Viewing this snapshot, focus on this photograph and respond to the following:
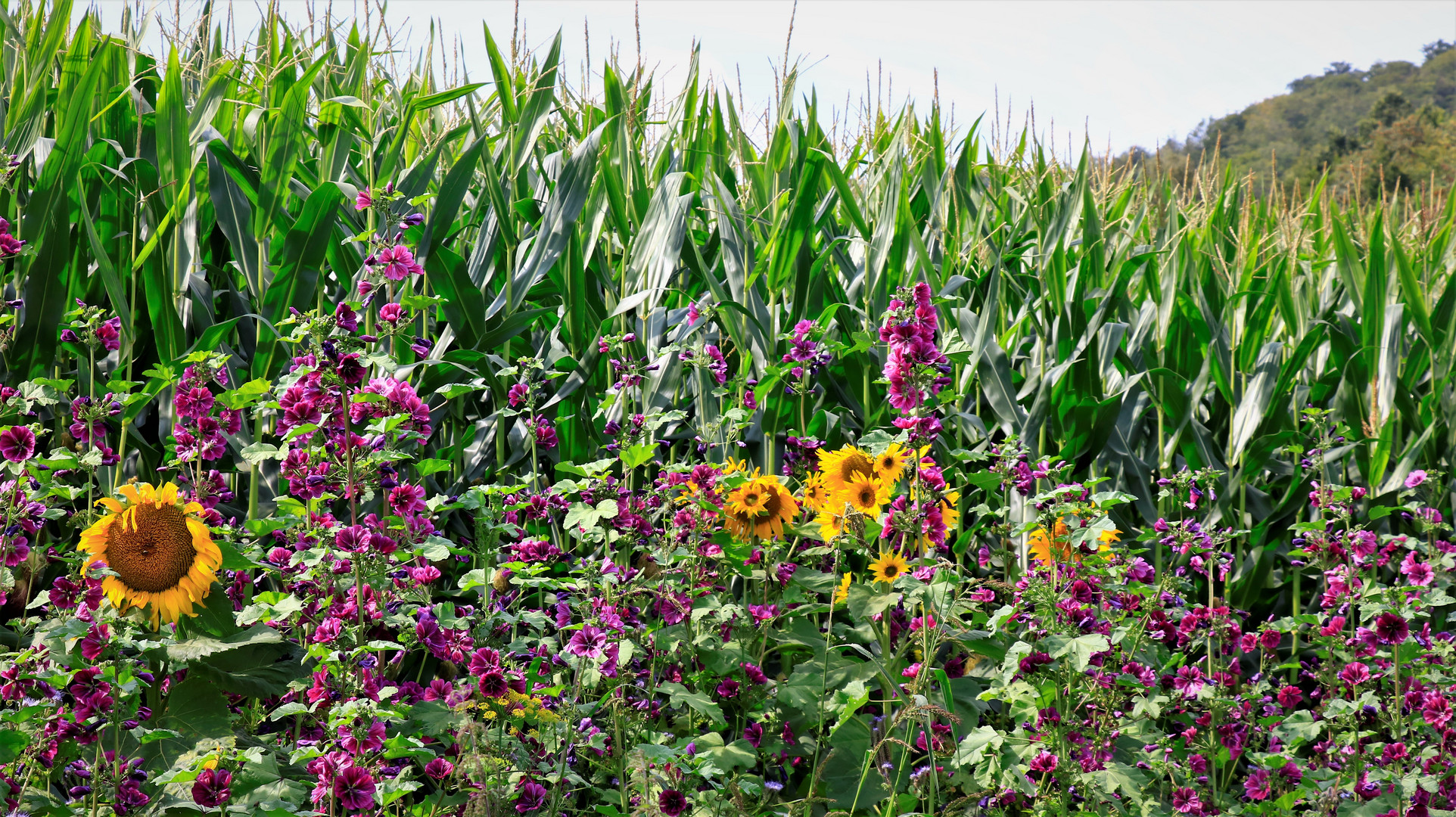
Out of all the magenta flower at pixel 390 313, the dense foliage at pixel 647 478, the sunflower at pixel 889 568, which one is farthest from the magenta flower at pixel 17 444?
the sunflower at pixel 889 568

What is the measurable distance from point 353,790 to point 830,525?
1.13 meters

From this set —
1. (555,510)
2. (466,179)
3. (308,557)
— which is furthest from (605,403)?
(308,557)

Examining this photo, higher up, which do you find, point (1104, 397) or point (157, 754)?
point (1104, 397)

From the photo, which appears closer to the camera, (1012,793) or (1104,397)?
(1012,793)

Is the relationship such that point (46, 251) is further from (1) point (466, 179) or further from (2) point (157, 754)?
(2) point (157, 754)

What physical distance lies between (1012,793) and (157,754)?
6.02ft

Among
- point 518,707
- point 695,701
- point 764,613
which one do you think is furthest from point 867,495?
point 518,707

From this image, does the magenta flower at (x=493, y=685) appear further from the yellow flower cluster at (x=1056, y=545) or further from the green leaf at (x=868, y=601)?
the yellow flower cluster at (x=1056, y=545)

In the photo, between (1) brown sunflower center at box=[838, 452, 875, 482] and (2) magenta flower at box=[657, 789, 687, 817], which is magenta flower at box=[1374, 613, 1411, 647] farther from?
(2) magenta flower at box=[657, 789, 687, 817]

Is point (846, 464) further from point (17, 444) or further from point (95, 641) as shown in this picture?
point (17, 444)

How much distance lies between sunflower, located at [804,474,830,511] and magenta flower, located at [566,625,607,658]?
63 cm

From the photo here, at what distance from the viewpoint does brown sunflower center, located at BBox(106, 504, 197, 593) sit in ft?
5.75

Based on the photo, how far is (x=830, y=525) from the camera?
2.14m

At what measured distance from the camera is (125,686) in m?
1.53
